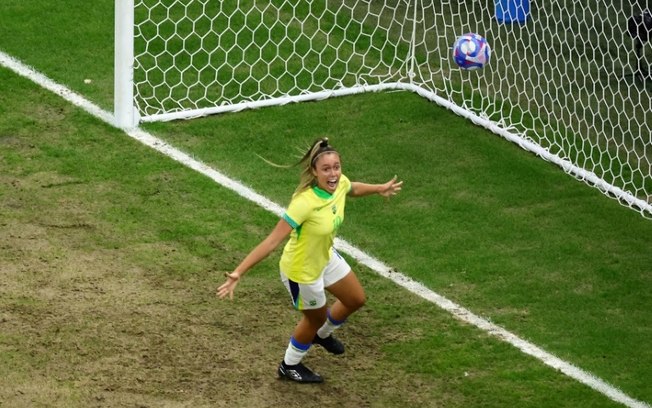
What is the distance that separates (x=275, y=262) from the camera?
34.0 feet

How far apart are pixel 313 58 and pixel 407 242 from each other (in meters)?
3.81

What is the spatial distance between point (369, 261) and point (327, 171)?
7.48 ft

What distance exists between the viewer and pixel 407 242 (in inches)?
422

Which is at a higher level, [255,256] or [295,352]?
[255,256]

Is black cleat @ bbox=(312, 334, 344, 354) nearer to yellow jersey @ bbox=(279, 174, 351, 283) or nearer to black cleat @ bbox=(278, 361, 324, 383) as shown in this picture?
black cleat @ bbox=(278, 361, 324, 383)

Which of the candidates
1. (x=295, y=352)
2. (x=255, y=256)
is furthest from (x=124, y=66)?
(x=255, y=256)

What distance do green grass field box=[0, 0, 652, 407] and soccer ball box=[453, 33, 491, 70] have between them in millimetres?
606

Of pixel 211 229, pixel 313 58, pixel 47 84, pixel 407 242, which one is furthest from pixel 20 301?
pixel 313 58

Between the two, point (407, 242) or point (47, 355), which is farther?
point (407, 242)

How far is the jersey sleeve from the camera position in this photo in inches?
326

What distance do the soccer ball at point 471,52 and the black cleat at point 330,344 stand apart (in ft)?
14.2

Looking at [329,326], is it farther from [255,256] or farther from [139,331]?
[139,331]

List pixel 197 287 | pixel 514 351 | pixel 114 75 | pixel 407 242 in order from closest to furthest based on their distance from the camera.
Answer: pixel 514 351 → pixel 197 287 → pixel 407 242 → pixel 114 75

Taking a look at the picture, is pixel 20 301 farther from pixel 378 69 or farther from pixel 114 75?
pixel 378 69
